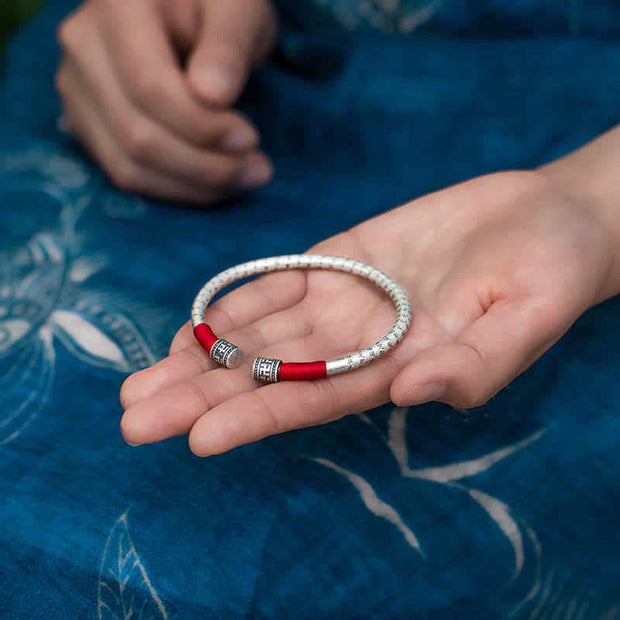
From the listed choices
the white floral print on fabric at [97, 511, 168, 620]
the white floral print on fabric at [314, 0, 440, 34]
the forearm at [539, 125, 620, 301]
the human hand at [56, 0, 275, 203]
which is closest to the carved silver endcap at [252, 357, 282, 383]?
the white floral print on fabric at [97, 511, 168, 620]

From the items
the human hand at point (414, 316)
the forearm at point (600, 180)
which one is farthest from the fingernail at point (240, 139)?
the forearm at point (600, 180)

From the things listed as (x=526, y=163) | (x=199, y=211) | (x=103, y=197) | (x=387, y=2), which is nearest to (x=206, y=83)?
(x=199, y=211)

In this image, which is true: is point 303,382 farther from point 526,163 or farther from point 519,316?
point 526,163

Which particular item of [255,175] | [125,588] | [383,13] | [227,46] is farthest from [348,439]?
[383,13]

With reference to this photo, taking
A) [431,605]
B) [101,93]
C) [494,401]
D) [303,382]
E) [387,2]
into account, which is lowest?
[431,605]

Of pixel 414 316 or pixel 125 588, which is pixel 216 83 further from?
pixel 125 588

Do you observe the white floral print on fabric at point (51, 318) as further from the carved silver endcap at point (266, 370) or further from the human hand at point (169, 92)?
the carved silver endcap at point (266, 370)

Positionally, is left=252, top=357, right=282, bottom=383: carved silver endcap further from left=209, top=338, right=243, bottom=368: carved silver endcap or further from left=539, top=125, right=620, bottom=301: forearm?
left=539, top=125, right=620, bottom=301: forearm
